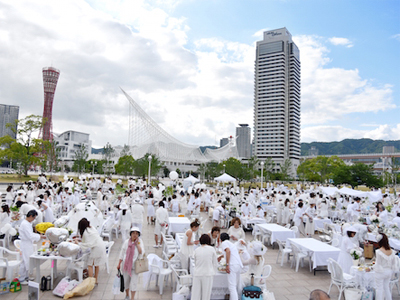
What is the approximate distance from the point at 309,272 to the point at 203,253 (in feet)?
12.8

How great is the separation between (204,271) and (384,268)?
309 centimetres

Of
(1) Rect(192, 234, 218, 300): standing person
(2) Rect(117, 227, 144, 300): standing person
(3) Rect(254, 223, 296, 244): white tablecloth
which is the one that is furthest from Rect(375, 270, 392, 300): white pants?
(2) Rect(117, 227, 144, 300): standing person

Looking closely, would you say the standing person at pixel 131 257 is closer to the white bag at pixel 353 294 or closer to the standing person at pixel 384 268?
the white bag at pixel 353 294

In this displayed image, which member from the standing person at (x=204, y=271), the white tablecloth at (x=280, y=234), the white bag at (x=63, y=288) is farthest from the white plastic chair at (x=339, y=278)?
the white bag at (x=63, y=288)

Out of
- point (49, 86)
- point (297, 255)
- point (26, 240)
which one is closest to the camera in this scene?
point (26, 240)

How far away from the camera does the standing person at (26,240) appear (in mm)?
5305

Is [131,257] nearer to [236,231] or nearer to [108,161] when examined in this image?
[236,231]

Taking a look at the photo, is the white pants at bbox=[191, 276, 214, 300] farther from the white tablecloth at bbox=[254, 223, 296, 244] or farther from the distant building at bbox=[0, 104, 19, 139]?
A: the distant building at bbox=[0, 104, 19, 139]

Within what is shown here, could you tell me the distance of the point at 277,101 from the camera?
102812 mm

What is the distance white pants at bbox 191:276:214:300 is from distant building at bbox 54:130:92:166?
321ft

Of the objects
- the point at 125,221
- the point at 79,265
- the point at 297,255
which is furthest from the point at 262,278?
the point at 125,221

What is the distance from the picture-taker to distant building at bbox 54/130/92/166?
9732cm

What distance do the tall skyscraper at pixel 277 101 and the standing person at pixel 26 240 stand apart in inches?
3904

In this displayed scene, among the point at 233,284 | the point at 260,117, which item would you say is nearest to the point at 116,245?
the point at 233,284
